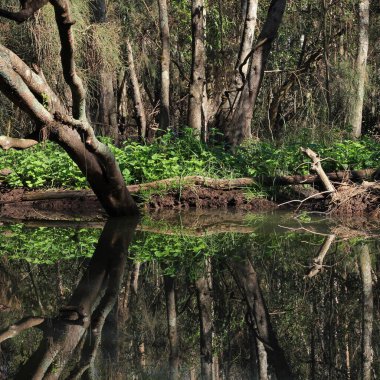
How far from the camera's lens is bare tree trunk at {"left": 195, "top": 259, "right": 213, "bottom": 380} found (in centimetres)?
474

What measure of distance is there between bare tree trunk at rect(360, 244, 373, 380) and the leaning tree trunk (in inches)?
158

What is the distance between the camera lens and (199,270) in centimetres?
766

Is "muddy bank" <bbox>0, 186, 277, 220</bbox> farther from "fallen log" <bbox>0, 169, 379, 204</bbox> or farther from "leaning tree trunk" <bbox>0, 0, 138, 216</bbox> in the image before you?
"leaning tree trunk" <bbox>0, 0, 138, 216</bbox>

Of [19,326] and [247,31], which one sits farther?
[247,31]

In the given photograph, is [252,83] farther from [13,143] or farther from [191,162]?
[13,143]

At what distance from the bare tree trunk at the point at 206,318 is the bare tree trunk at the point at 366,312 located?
0.91m

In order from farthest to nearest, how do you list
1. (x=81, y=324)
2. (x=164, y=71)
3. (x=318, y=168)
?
(x=164, y=71) < (x=318, y=168) < (x=81, y=324)

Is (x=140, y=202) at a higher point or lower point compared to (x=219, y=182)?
lower

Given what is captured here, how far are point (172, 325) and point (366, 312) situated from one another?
1444 mm

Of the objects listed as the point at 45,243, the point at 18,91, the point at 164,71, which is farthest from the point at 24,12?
the point at 164,71

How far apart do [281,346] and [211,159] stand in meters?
9.05

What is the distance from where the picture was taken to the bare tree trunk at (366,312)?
15.4ft

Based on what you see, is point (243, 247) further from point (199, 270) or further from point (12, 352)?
point (12, 352)

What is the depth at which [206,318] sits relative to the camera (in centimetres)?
594
